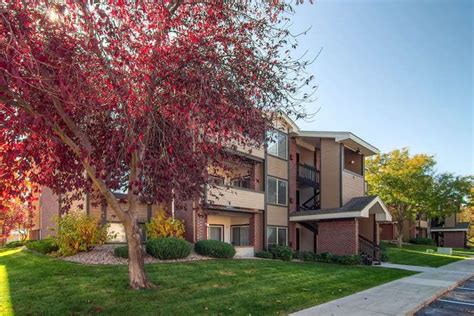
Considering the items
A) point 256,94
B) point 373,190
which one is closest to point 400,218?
point 373,190

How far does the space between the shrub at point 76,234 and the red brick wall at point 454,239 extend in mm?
55333

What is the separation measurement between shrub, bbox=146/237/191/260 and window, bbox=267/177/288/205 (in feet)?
30.3

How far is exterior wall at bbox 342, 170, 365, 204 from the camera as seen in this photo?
26.1 m

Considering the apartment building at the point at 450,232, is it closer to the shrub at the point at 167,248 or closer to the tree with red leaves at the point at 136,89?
the shrub at the point at 167,248

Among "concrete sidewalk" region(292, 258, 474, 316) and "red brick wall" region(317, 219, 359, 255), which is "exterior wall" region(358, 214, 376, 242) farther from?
"concrete sidewalk" region(292, 258, 474, 316)

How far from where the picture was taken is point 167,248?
16172mm

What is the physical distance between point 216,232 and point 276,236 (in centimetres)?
377

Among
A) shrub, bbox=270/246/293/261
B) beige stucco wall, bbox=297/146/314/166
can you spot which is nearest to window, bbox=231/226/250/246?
shrub, bbox=270/246/293/261

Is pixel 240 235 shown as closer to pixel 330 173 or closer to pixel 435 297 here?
pixel 330 173

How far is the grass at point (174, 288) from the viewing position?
344 inches

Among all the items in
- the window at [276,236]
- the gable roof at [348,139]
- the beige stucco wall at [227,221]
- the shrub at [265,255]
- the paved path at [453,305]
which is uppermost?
the gable roof at [348,139]

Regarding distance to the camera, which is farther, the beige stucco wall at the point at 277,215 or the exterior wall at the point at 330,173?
the exterior wall at the point at 330,173

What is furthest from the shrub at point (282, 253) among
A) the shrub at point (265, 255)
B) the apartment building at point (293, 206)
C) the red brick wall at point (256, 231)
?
the red brick wall at point (256, 231)

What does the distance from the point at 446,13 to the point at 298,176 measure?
14392 mm
